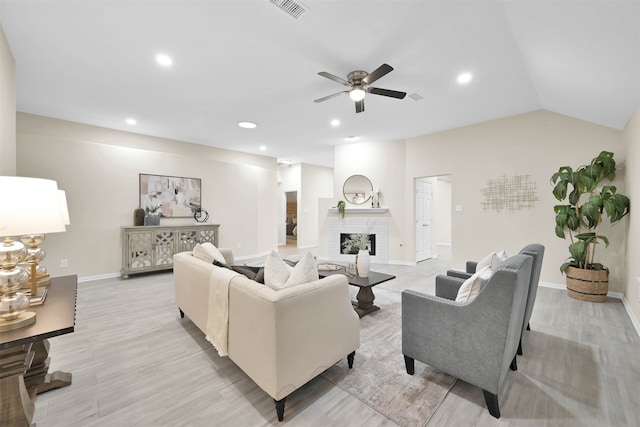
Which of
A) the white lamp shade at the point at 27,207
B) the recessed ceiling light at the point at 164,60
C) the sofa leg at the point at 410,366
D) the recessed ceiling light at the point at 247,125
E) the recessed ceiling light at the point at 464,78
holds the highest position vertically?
the recessed ceiling light at the point at 464,78

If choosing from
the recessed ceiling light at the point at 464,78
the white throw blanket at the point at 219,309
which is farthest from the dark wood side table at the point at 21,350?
the recessed ceiling light at the point at 464,78

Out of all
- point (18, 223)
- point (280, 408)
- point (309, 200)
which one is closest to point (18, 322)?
point (18, 223)

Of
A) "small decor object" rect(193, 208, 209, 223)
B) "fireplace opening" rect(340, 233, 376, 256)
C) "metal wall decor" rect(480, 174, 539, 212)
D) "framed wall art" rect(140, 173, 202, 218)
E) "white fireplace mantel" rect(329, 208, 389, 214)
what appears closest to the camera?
"metal wall decor" rect(480, 174, 539, 212)

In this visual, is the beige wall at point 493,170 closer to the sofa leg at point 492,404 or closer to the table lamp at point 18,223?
the sofa leg at point 492,404

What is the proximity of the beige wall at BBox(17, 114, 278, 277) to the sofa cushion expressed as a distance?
4.43 meters

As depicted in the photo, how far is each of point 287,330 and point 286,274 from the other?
421 mm

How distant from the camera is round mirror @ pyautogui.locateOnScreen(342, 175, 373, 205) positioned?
6188mm

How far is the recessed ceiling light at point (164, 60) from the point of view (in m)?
2.63

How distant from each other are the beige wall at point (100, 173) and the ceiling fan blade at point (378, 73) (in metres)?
4.43

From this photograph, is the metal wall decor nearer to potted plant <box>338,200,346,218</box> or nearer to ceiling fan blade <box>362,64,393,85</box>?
potted plant <box>338,200,346,218</box>

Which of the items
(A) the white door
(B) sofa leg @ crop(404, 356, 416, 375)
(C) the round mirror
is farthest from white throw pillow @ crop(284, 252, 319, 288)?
(A) the white door

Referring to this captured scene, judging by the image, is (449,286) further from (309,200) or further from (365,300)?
(309,200)

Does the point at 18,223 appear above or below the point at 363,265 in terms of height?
above

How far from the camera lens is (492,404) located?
5.07 feet
